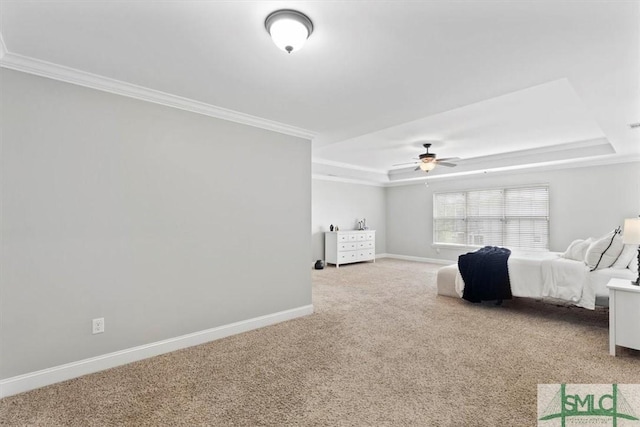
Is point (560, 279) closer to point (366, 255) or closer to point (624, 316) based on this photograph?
point (624, 316)

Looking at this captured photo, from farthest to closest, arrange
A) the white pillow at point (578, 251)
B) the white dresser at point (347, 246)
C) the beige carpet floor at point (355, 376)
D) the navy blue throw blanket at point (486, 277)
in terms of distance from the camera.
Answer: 1. the white dresser at point (347, 246)
2. the navy blue throw blanket at point (486, 277)
3. the white pillow at point (578, 251)
4. the beige carpet floor at point (355, 376)

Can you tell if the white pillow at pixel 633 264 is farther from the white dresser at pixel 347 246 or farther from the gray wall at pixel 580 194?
the white dresser at pixel 347 246

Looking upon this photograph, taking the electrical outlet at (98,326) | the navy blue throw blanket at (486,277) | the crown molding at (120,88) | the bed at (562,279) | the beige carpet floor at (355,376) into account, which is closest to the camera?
the beige carpet floor at (355,376)

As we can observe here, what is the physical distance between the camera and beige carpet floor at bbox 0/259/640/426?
1954 millimetres

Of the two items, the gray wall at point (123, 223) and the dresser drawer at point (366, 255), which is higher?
the gray wall at point (123, 223)

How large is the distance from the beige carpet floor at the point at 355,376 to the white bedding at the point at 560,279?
0.30 m

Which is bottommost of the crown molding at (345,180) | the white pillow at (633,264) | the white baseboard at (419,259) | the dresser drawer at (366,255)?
the white baseboard at (419,259)

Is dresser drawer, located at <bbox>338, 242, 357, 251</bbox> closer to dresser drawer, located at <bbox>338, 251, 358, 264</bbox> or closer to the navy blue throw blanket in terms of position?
dresser drawer, located at <bbox>338, 251, 358, 264</bbox>

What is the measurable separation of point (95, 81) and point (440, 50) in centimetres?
266

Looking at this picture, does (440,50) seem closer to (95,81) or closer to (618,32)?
(618,32)

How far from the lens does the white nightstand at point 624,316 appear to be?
2.65 metres

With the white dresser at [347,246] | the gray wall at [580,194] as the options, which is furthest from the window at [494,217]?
the white dresser at [347,246]

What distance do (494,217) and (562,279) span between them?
3834 mm

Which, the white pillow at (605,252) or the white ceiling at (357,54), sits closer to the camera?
the white ceiling at (357,54)
